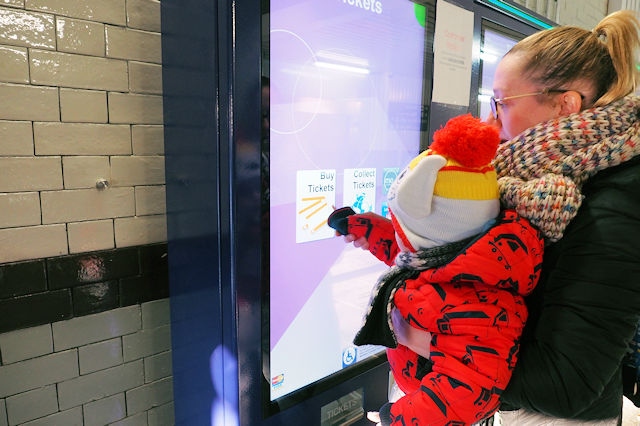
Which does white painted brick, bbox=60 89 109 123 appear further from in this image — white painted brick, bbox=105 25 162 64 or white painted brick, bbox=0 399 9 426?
white painted brick, bbox=0 399 9 426

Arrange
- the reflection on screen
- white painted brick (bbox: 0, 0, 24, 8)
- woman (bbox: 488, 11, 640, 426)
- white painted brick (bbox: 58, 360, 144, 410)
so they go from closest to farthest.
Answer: woman (bbox: 488, 11, 640, 426) → white painted brick (bbox: 0, 0, 24, 8) → the reflection on screen → white painted brick (bbox: 58, 360, 144, 410)

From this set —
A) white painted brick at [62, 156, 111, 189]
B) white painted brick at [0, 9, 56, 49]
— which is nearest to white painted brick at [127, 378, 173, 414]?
white painted brick at [62, 156, 111, 189]

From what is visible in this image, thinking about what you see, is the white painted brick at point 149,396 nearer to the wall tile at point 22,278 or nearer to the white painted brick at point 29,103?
the wall tile at point 22,278

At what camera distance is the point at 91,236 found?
54.2 inches

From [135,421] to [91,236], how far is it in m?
0.65

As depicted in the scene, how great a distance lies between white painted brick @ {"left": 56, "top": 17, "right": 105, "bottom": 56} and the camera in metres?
1.26

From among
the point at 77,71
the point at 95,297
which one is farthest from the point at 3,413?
the point at 77,71

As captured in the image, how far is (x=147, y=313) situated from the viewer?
1.52 metres

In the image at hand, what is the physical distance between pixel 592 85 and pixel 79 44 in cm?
128

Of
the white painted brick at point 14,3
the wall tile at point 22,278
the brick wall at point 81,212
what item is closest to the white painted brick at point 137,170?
the brick wall at point 81,212

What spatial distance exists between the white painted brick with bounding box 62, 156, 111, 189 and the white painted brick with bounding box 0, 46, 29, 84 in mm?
229

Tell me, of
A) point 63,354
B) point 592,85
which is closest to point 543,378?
point 592,85

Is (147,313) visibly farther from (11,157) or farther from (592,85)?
(592,85)

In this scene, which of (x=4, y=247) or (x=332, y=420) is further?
(x=332, y=420)
